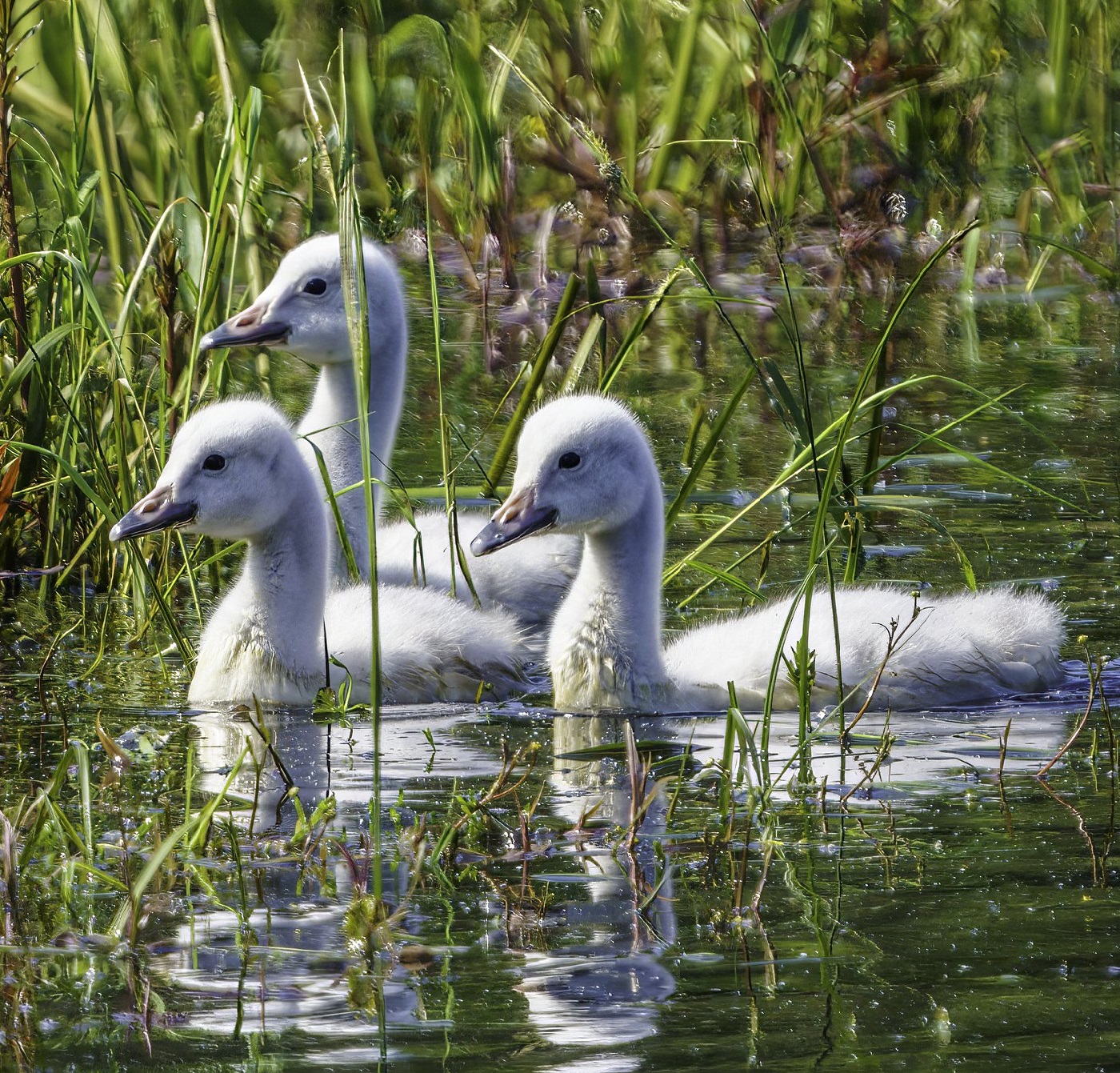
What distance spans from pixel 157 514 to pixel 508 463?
273 cm

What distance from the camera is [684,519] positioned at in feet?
23.1

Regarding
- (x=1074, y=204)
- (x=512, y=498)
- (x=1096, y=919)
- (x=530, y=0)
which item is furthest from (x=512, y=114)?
(x=1096, y=919)

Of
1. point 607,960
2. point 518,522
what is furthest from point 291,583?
point 607,960

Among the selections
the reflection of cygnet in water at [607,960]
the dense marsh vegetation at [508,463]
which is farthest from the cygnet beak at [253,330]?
the reflection of cygnet in water at [607,960]

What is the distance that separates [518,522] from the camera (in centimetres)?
538

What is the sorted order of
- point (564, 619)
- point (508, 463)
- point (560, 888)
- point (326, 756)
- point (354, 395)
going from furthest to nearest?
point (508, 463), point (354, 395), point (564, 619), point (326, 756), point (560, 888)

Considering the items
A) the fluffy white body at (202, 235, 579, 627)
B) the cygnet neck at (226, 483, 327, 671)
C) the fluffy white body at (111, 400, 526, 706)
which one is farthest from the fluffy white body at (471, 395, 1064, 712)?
the fluffy white body at (202, 235, 579, 627)

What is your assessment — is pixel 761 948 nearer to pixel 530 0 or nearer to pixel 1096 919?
pixel 1096 919

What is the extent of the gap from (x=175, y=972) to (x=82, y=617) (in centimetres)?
241

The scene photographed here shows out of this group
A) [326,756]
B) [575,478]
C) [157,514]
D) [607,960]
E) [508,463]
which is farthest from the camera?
[508,463]

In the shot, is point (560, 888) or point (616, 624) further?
point (616, 624)

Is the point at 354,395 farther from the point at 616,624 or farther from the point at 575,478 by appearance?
the point at 616,624

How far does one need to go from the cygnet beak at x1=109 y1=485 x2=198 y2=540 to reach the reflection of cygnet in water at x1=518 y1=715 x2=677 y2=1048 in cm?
141

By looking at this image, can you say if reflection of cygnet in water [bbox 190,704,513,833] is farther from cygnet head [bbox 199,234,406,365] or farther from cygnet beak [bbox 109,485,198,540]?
cygnet head [bbox 199,234,406,365]
